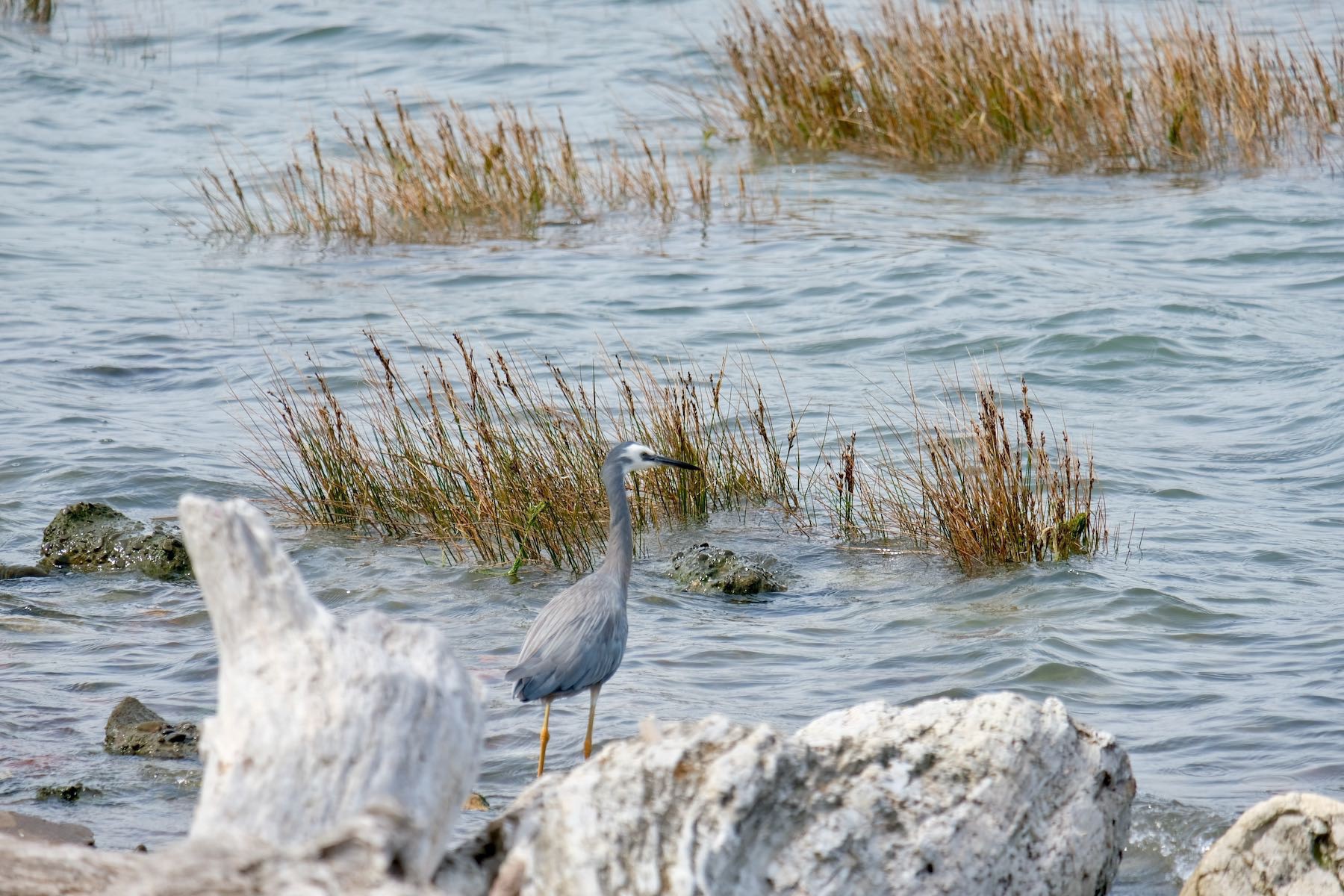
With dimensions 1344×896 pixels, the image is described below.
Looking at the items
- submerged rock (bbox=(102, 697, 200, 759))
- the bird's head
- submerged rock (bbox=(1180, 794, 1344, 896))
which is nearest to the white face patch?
the bird's head

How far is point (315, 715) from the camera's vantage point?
7.86 ft

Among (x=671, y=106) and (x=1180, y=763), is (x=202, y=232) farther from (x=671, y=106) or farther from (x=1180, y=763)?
(x=1180, y=763)

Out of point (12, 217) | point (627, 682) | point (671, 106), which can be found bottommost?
point (627, 682)

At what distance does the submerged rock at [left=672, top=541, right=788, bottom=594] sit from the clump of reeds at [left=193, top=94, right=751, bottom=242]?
5310 millimetres

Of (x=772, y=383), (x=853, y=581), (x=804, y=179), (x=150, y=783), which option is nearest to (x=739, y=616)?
(x=853, y=581)

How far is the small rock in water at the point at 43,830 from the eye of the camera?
383 cm

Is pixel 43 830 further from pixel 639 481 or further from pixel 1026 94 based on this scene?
pixel 1026 94

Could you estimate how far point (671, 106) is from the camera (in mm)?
14359

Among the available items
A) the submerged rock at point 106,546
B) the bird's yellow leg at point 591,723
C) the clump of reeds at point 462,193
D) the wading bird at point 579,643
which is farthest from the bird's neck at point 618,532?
the clump of reeds at point 462,193

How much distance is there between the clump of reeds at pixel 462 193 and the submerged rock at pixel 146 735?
678 centimetres

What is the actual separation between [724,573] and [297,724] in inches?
152

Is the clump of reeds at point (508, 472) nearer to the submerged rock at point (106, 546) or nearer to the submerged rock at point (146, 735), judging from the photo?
the submerged rock at point (106, 546)

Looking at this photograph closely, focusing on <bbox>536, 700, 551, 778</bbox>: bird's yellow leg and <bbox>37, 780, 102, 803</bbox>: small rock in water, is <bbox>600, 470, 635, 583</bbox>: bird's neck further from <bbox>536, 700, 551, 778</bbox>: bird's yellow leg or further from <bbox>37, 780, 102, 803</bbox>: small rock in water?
<bbox>37, 780, 102, 803</bbox>: small rock in water

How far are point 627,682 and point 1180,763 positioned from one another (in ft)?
6.30
